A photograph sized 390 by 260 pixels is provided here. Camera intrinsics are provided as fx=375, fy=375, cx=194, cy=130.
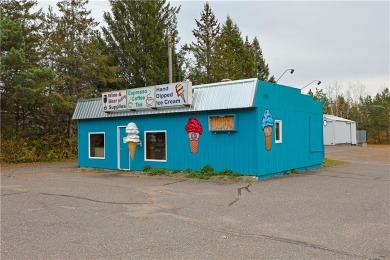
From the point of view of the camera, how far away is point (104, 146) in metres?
18.7

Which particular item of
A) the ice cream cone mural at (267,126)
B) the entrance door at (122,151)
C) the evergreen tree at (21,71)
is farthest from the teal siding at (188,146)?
the evergreen tree at (21,71)

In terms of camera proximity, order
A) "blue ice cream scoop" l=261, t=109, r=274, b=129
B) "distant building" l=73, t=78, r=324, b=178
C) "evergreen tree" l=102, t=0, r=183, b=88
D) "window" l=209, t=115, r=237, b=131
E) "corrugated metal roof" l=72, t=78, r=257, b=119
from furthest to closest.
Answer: "evergreen tree" l=102, t=0, r=183, b=88
"window" l=209, t=115, r=237, b=131
"blue ice cream scoop" l=261, t=109, r=274, b=129
"distant building" l=73, t=78, r=324, b=178
"corrugated metal roof" l=72, t=78, r=257, b=119

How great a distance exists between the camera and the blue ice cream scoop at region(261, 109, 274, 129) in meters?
14.0

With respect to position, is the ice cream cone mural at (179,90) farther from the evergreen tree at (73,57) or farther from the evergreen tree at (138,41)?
the evergreen tree at (138,41)

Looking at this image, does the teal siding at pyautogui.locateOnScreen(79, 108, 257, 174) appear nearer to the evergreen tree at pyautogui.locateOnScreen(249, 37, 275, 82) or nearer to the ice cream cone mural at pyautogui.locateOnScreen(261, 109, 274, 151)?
the ice cream cone mural at pyautogui.locateOnScreen(261, 109, 274, 151)

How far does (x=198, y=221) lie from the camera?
7.28 meters

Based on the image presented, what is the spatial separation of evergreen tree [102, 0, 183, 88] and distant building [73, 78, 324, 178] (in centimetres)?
1420

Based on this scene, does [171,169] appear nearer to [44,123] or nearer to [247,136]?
[247,136]

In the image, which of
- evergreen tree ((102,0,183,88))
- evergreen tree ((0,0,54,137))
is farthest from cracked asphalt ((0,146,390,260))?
evergreen tree ((102,0,183,88))

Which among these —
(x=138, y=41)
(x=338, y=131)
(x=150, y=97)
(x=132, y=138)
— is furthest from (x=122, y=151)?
(x=338, y=131)

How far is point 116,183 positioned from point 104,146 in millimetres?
5846

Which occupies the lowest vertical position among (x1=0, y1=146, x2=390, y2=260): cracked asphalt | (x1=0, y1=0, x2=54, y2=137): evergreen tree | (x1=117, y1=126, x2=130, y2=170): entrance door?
(x1=0, y1=146, x2=390, y2=260): cracked asphalt

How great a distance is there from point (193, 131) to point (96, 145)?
21.2ft

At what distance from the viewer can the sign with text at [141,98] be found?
53.2 ft
